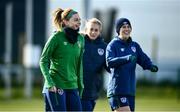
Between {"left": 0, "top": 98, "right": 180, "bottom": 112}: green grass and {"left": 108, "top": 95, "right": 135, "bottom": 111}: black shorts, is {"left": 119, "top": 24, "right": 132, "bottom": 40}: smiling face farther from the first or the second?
{"left": 0, "top": 98, "right": 180, "bottom": 112}: green grass

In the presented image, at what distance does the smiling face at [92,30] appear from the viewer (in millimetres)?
15197

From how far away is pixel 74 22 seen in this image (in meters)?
13.5

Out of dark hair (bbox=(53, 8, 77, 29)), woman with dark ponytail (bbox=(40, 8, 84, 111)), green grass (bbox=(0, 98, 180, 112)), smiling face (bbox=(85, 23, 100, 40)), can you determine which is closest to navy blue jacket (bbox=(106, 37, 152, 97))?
smiling face (bbox=(85, 23, 100, 40))

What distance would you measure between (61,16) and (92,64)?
6.88 feet

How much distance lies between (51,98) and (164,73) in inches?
1292

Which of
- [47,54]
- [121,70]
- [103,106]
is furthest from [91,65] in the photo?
[103,106]

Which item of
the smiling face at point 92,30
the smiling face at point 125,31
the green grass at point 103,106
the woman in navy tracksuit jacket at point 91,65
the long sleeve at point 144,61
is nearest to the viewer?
the smiling face at point 125,31

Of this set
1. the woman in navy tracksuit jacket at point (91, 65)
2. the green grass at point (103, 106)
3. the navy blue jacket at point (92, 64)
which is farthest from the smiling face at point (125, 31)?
the green grass at point (103, 106)

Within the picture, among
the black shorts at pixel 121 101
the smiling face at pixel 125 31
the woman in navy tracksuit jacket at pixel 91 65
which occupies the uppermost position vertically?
the smiling face at pixel 125 31

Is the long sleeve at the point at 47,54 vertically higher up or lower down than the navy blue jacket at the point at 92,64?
higher up

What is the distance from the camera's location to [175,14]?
50.6 metres

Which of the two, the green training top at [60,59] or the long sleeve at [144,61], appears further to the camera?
the long sleeve at [144,61]

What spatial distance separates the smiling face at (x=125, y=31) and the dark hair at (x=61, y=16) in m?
1.31

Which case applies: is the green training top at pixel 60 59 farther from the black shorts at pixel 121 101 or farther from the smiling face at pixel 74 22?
the black shorts at pixel 121 101
